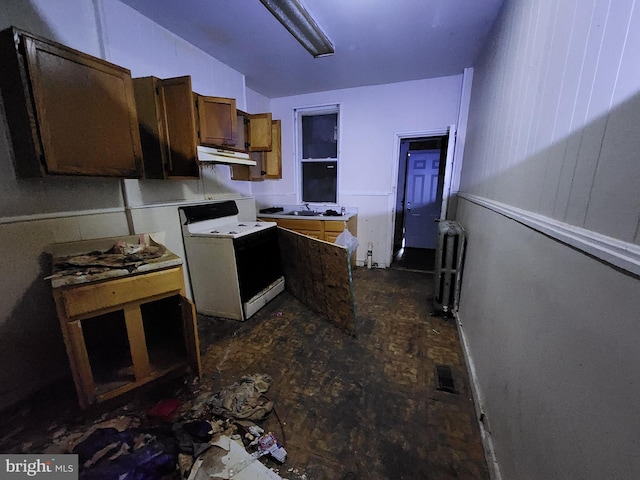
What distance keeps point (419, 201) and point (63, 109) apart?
5.36 m

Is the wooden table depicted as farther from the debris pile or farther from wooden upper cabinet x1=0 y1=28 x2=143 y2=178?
wooden upper cabinet x1=0 y1=28 x2=143 y2=178

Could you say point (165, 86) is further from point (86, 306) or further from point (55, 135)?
point (86, 306)

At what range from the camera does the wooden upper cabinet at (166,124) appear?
2086 mm

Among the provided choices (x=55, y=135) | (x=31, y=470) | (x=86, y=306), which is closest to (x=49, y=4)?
(x=55, y=135)

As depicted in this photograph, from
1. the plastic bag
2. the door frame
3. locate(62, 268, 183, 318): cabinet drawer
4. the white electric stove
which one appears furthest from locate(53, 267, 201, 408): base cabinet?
the door frame

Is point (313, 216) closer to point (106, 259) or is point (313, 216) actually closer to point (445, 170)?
point (445, 170)

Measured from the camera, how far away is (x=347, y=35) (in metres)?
2.56

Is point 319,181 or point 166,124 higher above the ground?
point 166,124

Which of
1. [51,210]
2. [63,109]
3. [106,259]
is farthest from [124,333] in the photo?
[63,109]

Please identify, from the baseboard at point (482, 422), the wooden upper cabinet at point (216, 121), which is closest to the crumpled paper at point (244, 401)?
the baseboard at point (482, 422)

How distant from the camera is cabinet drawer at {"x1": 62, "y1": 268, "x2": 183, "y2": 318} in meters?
1.37

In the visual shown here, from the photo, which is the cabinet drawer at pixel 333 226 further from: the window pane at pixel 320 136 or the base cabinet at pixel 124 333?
the base cabinet at pixel 124 333

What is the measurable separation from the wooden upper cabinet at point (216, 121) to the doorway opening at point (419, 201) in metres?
3.22

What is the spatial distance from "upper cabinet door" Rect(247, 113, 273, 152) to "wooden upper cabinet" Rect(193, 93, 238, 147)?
0.63 meters
